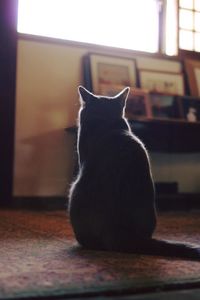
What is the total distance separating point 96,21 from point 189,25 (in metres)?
0.85

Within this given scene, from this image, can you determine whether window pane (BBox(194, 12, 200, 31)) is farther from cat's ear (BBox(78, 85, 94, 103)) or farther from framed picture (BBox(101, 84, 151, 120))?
cat's ear (BBox(78, 85, 94, 103))

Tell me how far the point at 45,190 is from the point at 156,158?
0.94m

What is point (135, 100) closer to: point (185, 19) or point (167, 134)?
point (167, 134)

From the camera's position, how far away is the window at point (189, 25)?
13.6 ft

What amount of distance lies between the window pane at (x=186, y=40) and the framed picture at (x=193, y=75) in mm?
161

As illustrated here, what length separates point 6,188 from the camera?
11.2ft

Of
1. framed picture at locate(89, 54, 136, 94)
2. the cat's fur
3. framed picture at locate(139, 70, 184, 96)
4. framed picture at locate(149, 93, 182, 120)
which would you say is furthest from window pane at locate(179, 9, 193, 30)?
the cat's fur

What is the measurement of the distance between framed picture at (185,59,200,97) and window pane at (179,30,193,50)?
0.16 metres

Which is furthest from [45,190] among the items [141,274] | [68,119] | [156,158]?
[141,274]

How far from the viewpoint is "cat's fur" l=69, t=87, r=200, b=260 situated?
1666 millimetres

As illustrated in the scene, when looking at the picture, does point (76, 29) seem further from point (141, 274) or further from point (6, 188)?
point (141, 274)

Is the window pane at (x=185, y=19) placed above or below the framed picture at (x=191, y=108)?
above

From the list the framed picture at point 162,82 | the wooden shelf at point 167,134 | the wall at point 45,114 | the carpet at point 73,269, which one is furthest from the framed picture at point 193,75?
the carpet at point 73,269

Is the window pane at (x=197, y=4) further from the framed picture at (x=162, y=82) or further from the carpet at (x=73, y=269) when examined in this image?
the carpet at (x=73, y=269)
